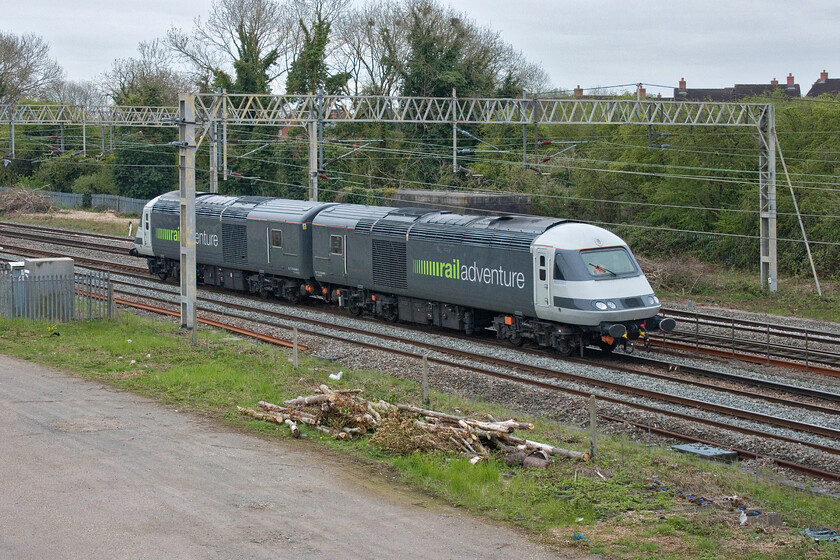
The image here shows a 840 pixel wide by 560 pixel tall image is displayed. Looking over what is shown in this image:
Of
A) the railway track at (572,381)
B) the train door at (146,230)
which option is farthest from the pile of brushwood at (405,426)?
the train door at (146,230)

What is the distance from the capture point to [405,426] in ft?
41.0

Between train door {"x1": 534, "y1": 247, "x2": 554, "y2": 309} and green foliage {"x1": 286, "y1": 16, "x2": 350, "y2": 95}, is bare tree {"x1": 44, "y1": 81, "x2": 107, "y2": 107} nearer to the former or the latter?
green foliage {"x1": 286, "y1": 16, "x2": 350, "y2": 95}

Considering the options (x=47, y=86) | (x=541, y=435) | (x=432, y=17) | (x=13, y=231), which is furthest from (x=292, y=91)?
(x=541, y=435)

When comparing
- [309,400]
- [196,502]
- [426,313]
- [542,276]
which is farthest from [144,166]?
[196,502]

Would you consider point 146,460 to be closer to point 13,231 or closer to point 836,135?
point 836,135

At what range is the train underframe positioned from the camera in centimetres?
2055

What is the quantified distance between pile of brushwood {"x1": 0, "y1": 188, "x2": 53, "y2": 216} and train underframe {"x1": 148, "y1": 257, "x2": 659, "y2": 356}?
31616 millimetres

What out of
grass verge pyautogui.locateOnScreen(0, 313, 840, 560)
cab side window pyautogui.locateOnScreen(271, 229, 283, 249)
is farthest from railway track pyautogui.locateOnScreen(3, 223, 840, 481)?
cab side window pyautogui.locateOnScreen(271, 229, 283, 249)

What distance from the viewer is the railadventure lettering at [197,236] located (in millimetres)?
31281

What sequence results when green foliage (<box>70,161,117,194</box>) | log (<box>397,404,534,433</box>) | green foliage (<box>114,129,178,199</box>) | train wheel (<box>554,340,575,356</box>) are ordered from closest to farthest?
log (<box>397,404,534,433</box>) < train wheel (<box>554,340,575,356</box>) < green foliage (<box>114,129,178,199</box>) < green foliage (<box>70,161,117,194</box>)

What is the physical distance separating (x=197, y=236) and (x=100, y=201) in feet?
129

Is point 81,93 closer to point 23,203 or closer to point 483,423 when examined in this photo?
point 23,203

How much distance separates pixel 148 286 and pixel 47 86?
61.6m

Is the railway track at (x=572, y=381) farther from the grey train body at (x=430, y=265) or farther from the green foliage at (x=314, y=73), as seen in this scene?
the green foliage at (x=314, y=73)
